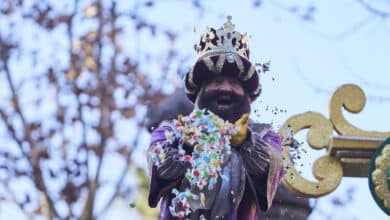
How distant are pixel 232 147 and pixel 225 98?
0.24 metres

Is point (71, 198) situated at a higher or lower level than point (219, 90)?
lower

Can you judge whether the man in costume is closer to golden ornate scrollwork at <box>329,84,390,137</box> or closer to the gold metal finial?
the gold metal finial

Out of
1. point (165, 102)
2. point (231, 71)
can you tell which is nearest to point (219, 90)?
point (231, 71)

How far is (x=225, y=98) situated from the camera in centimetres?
445

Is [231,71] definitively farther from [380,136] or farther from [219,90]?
[380,136]

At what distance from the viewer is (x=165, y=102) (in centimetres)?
630

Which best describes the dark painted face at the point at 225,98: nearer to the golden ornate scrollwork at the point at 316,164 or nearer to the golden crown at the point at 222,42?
the golden crown at the point at 222,42

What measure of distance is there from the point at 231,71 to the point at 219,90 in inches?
4.1

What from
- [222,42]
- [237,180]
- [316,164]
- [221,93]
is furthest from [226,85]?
[316,164]

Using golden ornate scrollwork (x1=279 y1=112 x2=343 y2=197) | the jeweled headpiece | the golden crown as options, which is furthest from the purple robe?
golden ornate scrollwork (x1=279 y1=112 x2=343 y2=197)

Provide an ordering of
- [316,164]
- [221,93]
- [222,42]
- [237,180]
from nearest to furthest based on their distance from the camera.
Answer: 1. [237,180]
2. [221,93]
3. [222,42]
4. [316,164]

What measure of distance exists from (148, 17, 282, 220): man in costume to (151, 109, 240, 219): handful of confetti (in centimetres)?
2

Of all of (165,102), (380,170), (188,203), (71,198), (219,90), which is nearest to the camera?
(188,203)

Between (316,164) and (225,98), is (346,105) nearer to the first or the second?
(316,164)
